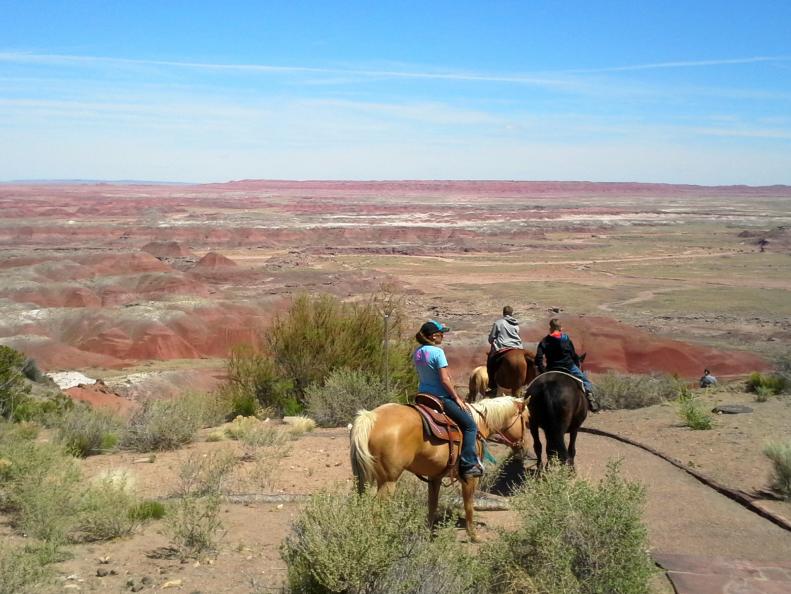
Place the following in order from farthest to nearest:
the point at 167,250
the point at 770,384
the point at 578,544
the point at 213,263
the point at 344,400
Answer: the point at 167,250
the point at 213,263
the point at 770,384
the point at 344,400
the point at 578,544

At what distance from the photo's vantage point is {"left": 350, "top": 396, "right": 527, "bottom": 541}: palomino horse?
751 cm

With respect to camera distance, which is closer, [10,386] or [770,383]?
[10,386]

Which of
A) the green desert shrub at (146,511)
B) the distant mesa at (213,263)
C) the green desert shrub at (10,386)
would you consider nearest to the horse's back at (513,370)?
the green desert shrub at (146,511)

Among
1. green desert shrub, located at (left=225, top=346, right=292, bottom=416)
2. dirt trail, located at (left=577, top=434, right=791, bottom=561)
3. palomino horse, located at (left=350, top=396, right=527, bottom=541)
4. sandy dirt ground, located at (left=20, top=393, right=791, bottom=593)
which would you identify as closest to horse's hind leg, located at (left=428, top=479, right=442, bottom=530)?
palomino horse, located at (left=350, top=396, right=527, bottom=541)

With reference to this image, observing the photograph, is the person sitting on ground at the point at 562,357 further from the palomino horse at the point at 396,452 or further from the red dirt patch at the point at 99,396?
the red dirt patch at the point at 99,396

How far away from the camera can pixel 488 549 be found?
6559 millimetres

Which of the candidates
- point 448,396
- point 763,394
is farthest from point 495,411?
point 763,394

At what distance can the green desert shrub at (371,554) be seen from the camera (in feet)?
18.9

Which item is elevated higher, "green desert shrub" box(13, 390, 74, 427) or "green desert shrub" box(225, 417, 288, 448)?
"green desert shrub" box(225, 417, 288, 448)

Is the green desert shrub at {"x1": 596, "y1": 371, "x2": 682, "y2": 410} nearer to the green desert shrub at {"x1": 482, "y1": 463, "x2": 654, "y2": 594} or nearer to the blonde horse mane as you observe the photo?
the blonde horse mane

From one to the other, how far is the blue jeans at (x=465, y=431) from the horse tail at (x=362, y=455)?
1.01 metres

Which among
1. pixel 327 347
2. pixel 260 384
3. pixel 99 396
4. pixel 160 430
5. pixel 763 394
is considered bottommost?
pixel 99 396

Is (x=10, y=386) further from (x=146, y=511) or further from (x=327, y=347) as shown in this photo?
(x=146, y=511)

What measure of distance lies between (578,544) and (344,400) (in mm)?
9881
